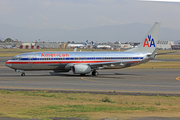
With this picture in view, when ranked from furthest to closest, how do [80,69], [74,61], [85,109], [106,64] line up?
[74,61]
[106,64]
[80,69]
[85,109]

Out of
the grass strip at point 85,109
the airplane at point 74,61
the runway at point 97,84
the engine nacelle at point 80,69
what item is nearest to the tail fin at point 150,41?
the airplane at point 74,61

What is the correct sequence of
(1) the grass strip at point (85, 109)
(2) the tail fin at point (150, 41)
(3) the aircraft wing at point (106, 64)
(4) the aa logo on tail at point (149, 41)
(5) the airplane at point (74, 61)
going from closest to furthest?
(1) the grass strip at point (85, 109)
(5) the airplane at point (74, 61)
(3) the aircraft wing at point (106, 64)
(2) the tail fin at point (150, 41)
(4) the aa logo on tail at point (149, 41)

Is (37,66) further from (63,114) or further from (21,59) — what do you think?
(63,114)

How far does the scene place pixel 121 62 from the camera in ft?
135

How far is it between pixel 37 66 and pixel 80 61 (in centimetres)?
703

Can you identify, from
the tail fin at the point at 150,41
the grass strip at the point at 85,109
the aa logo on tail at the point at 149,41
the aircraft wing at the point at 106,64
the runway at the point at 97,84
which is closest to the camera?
the grass strip at the point at 85,109

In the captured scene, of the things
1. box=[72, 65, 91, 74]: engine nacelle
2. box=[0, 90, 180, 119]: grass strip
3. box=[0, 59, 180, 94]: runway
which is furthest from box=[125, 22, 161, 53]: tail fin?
box=[0, 90, 180, 119]: grass strip

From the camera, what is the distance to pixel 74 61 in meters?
41.7

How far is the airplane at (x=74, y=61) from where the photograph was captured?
131 ft

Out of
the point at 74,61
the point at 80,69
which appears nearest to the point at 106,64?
the point at 80,69

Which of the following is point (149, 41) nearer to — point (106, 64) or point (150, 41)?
point (150, 41)

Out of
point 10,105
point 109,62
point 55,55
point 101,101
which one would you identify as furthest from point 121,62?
point 10,105

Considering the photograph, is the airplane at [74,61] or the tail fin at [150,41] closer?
the airplane at [74,61]

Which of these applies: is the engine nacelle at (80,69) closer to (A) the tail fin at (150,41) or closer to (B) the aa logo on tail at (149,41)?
(A) the tail fin at (150,41)
